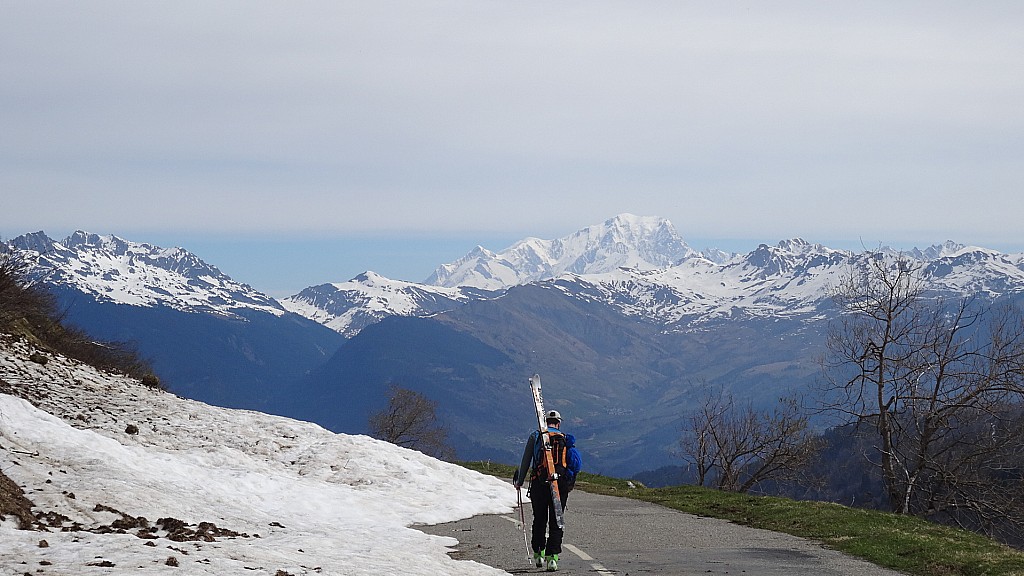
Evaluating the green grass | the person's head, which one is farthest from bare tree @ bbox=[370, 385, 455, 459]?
the person's head

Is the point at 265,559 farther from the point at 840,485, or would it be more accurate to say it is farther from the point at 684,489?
the point at 840,485

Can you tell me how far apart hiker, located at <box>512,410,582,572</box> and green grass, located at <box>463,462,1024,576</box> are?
6679mm

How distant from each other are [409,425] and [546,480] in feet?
250

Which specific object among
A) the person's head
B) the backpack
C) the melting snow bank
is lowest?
the melting snow bank

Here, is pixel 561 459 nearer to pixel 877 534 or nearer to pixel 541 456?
pixel 541 456

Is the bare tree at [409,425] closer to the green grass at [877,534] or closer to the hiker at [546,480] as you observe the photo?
the green grass at [877,534]

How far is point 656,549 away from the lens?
1991 centimetres

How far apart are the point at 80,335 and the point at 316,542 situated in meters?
39.6

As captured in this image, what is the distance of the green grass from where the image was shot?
Answer: 17.0m

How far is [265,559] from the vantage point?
15633 millimetres

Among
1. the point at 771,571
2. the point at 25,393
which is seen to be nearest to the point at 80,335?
the point at 25,393

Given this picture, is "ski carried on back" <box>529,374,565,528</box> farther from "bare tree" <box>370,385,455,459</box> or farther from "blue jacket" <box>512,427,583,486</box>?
"bare tree" <box>370,385,455,459</box>

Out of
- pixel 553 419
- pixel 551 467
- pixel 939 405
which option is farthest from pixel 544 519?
pixel 939 405

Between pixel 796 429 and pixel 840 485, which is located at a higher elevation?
pixel 796 429
